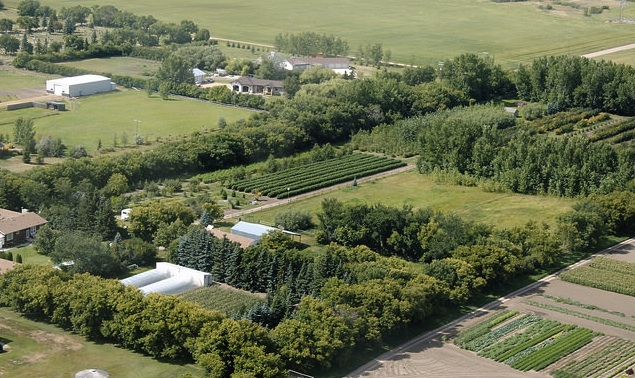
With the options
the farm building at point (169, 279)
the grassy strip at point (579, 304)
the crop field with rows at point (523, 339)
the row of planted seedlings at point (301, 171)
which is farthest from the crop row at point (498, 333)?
the row of planted seedlings at point (301, 171)

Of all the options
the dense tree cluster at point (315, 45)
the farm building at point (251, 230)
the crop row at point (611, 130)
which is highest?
the dense tree cluster at point (315, 45)

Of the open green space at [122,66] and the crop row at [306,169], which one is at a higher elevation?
the open green space at [122,66]

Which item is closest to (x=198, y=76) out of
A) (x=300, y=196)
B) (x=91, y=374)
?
(x=300, y=196)

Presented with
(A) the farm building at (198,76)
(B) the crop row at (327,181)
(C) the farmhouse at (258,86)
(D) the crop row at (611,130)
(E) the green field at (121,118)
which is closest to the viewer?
(B) the crop row at (327,181)

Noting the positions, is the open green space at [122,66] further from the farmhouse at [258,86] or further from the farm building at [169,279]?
the farm building at [169,279]

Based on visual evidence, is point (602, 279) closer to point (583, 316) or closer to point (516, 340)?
point (583, 316)

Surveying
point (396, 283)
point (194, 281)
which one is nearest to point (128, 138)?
point (194, 281)
